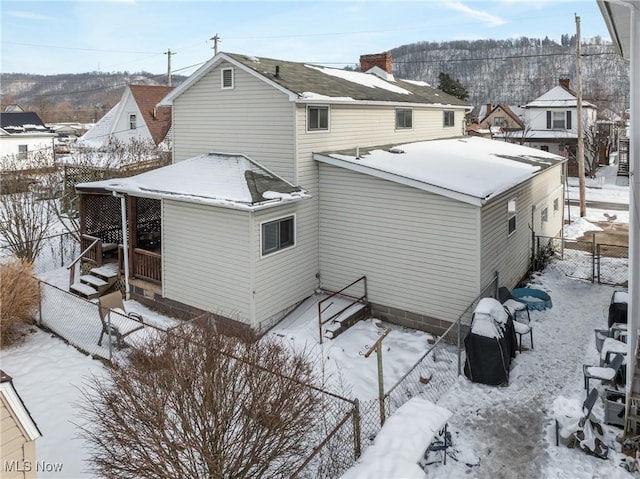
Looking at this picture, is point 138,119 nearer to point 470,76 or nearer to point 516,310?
point 516,310

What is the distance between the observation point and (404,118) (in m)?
18.8

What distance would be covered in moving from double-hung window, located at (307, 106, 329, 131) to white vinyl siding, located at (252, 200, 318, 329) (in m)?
2.16

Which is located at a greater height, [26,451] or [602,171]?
[602,171]

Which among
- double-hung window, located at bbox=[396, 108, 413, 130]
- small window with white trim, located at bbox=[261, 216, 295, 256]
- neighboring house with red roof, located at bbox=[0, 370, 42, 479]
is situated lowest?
neighboring house with red roof, located at bbox=[0, 370, 42, 479]

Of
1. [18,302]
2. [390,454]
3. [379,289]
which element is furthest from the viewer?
[379,289]

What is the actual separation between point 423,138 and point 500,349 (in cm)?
1279

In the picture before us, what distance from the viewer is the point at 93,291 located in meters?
14.6

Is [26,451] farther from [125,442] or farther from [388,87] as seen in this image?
[388,87]

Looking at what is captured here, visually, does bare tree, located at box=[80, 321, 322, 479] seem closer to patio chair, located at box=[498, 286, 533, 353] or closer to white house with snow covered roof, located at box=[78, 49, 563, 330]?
white house with snow covered roof, located at box=[78, 49, 563, 330]

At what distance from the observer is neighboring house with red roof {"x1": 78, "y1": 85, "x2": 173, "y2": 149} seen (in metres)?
34.5

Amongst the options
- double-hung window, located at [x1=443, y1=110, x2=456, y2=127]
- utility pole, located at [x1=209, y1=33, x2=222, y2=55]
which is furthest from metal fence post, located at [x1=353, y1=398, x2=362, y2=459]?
utility pole, located at [x1=209, y1=33, x2=222, y2=55]

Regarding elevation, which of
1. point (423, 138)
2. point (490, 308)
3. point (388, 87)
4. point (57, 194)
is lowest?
point (490, 308)

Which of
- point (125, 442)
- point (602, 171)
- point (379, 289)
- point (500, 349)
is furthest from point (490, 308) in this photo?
point (602, 171)

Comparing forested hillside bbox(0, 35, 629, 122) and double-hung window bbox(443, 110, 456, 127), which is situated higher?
forested hillside bbox(0, 35, 629, 122)
